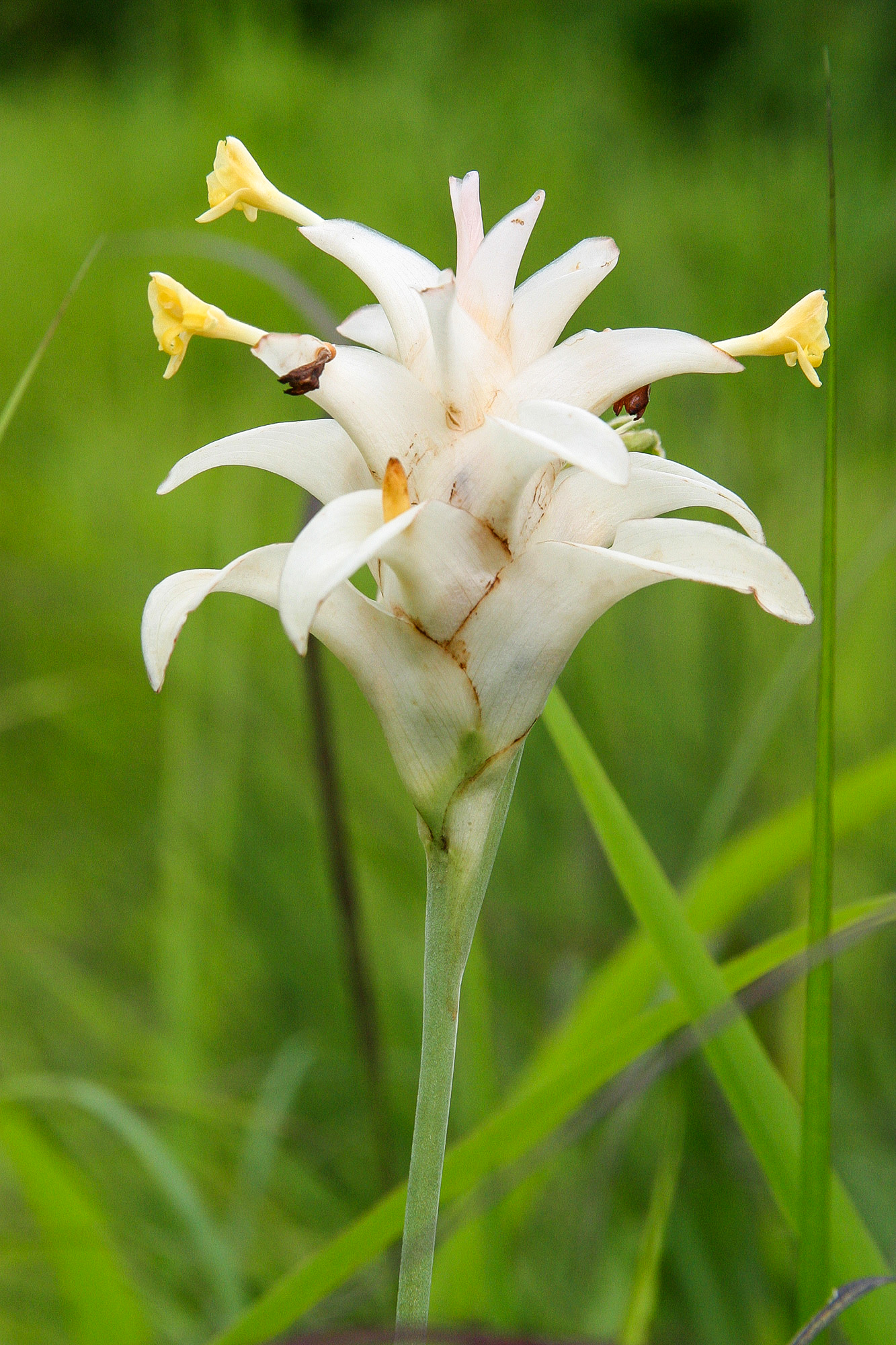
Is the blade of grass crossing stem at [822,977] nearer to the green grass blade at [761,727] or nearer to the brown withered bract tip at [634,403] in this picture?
the brown withered bract tip at [634,403]

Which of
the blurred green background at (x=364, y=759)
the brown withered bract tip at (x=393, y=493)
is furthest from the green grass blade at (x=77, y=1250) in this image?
the brown withered bract tip at (x=393, y=493)

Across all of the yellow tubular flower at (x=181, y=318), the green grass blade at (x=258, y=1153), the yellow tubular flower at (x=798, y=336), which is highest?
the yellow tubular flower at (x=181, y=318)

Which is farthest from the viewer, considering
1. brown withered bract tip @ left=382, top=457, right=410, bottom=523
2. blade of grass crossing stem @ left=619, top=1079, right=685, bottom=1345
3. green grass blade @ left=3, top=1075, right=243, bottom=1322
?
green grass blade @ left=3, top=1075, right=243, bottom=1322

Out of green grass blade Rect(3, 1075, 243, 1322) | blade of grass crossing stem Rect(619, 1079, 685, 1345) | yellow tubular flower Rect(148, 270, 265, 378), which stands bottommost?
green grass blade Rect(3, 1075, 243, 1322)

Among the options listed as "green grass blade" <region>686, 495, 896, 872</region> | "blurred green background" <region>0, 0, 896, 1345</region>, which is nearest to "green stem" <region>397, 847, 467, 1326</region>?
"blurred green background" <region>0, 0, 896, 1345</region>

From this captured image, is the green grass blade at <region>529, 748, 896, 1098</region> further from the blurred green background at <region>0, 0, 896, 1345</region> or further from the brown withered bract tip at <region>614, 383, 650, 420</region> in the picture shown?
the brown withered bract tip at <region>614, 383, 650, 420</region>

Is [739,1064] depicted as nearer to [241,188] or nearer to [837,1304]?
[837,1304]

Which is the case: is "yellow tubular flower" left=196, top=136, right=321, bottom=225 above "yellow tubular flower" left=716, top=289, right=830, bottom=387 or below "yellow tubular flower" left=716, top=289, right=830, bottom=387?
above
